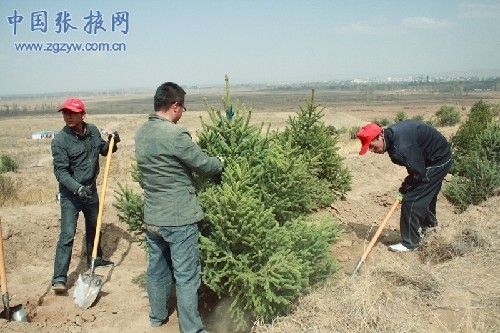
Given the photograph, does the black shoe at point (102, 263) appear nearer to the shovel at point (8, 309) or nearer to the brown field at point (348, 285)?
the brown field at point (348, 285)

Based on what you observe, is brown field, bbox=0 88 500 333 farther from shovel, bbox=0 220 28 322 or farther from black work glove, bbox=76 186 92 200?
black work glove, bbox=76 186 92 200

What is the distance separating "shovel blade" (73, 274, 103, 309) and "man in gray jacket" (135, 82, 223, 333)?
1404 millimetres

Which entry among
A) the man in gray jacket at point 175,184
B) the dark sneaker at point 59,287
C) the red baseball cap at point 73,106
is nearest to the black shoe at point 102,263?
the dark sneaker at point 59,287

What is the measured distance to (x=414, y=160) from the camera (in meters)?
5.29

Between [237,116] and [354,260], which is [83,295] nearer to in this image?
[237,116]

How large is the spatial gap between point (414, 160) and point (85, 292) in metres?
4.27

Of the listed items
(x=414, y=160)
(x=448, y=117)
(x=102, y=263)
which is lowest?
(x=102, y=263)

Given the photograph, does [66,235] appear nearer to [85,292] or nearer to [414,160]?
[85,292]

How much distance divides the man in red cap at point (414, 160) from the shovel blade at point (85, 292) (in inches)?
141

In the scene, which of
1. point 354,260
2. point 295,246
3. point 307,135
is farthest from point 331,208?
point 295,246

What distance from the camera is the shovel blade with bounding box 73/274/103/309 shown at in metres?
4.60

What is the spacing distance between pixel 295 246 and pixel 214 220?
2.82 ft

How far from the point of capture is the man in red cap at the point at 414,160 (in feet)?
17.3

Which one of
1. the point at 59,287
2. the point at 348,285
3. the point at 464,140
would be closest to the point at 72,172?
the point at 59,287
